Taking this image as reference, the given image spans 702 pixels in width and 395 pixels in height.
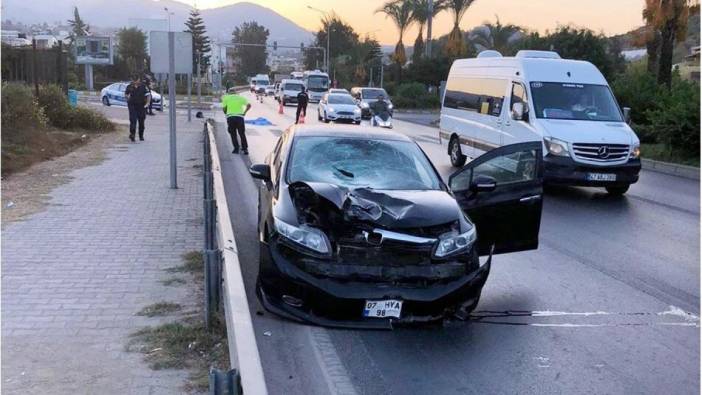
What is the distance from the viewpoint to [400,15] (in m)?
61.5

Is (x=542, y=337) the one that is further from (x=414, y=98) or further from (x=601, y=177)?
(x=414, y=98)

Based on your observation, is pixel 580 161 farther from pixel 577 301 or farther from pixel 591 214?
pixel 577 301

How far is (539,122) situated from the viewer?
43.2 ft

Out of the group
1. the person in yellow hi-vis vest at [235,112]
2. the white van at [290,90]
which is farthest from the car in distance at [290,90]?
the person in yellow hi-vis vest at [235,112]

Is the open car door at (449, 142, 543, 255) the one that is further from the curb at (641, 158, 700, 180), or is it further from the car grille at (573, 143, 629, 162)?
the curb at (641, 158, 700, 180)

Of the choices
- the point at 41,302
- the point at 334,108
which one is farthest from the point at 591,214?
the point at 334,108

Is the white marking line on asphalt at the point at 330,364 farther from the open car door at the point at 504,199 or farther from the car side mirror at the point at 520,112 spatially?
the car side mirror at the point at 520,112

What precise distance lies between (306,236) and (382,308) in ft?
2.70

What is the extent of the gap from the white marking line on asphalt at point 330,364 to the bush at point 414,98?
49516 mm

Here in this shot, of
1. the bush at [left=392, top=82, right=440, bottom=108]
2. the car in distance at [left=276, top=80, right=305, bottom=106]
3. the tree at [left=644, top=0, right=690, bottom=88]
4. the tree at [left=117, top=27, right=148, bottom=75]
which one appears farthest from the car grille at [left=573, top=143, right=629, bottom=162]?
the tree at [left=117, top=27, right=148, bottom=75]

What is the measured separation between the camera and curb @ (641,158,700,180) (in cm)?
1759

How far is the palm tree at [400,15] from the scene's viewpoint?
6100cm

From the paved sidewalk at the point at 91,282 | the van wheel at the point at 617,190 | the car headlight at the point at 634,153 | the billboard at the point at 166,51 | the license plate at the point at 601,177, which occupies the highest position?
the billboard at the point at 166,51

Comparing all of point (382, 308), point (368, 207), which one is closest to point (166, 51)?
point (368, 207)
